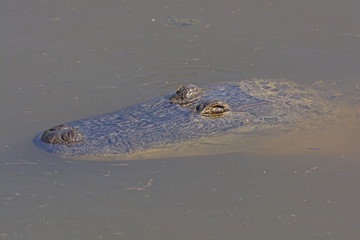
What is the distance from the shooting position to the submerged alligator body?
20.9ft

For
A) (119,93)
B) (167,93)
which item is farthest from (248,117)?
(119,93)

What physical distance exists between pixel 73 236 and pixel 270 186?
2301mm

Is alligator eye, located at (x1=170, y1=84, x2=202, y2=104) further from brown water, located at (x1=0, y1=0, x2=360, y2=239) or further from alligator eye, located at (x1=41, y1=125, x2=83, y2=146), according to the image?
alligator eye, located at (x1=41, y1=125, x2=83, y2=146)

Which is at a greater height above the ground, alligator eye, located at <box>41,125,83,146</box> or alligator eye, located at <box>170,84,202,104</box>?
alligator eye, located at <box>170,84,202,104</box>

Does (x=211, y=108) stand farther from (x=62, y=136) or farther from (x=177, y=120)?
(x=62, y=136)

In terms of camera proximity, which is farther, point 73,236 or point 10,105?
point 10,105

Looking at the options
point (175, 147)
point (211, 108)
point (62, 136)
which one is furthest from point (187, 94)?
point (62, 136)

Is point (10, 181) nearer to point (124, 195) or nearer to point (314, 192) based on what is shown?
point (124, 195)

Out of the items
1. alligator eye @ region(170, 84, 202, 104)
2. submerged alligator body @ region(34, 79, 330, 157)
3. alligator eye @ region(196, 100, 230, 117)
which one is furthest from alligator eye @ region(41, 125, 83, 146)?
alligator eye @ region(196, 100, 230, 117)

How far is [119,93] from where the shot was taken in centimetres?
806

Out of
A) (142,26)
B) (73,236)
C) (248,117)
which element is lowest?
(73,236)

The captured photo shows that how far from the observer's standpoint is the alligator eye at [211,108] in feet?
22.1

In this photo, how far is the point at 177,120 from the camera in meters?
6.75

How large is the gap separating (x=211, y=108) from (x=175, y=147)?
0.69 meters
